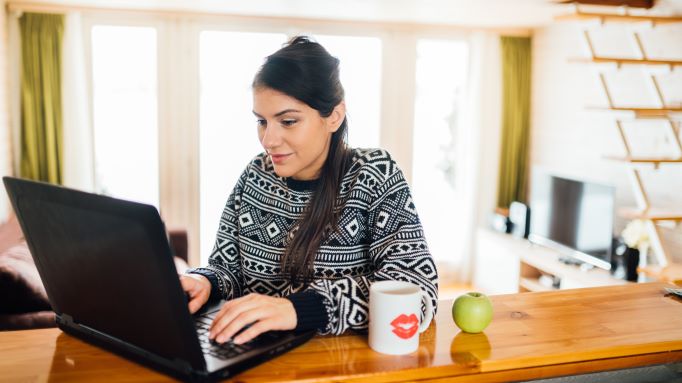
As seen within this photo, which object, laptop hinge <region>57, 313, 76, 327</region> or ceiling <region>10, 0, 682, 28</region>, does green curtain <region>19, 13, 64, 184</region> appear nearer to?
ceiling <region>10, 0, 682, 28</region>

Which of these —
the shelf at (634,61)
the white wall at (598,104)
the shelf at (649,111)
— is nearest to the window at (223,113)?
the white wall at (598,104)

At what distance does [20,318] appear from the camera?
231 centimetres

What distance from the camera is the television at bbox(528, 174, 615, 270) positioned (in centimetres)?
365

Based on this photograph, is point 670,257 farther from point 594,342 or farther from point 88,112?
point 88,112

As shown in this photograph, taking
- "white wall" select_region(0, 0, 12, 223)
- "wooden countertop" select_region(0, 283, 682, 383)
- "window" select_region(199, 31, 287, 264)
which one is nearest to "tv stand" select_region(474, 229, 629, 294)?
"window" select_region(199, 31, 287, 264)

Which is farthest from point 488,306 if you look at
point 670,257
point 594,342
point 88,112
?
point 88,112

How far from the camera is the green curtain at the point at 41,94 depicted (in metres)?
4.08

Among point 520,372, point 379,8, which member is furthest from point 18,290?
point 379,8

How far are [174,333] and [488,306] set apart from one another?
0.58 m

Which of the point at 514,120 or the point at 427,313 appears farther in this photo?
the point at 514,120

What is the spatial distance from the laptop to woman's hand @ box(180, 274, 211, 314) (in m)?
0.18

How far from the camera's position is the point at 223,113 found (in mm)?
4504

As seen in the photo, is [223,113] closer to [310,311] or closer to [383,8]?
[383,8]

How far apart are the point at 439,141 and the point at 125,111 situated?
247cm
